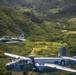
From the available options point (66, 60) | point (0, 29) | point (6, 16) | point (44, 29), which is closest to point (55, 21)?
point (44, 29)

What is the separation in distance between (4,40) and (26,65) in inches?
1228

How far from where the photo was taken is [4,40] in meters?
102

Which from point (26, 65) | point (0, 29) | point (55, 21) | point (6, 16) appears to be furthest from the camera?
point (55, 21)

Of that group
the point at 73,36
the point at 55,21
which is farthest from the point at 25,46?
the point at 55,21

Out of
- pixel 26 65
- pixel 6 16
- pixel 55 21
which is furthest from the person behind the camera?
pixel 55 21

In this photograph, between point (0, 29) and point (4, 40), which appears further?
point (0, 29)

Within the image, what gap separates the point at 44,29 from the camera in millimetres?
154250

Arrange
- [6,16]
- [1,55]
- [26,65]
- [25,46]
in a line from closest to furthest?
[26,65] → [1,55] → [25,46] → [6,16]

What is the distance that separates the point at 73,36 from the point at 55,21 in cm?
5803

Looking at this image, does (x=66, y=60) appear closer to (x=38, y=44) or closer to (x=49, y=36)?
(x=38, y=44)

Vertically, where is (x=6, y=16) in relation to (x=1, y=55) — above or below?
above

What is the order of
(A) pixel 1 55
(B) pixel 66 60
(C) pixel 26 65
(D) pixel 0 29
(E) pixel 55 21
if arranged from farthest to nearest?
(E) pixel 55 21, (D) pixel 0 29, (A) pixel 1 55, (B) pixel 66 60, (C) pixel 26 65

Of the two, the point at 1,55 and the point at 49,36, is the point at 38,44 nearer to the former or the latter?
the point at 49,36

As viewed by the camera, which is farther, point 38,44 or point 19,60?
point 38,44
